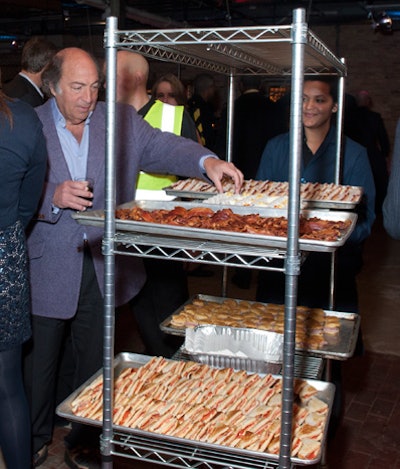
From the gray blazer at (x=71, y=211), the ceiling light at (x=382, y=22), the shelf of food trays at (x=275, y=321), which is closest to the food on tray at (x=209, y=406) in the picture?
the shelf of food trays at (x=275, y=321)

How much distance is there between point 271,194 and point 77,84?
3.25 ft

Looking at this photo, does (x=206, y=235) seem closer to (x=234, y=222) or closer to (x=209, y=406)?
(x=234, y=222)

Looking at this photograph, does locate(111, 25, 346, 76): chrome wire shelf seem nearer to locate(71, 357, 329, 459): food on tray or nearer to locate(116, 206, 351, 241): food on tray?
locate(116, 206, 351, 241): food on tray

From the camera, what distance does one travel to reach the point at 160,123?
3.42 meters

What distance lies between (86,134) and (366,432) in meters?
2.17

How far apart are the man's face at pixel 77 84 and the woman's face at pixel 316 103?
108 centimetres

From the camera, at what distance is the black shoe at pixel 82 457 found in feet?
10.0

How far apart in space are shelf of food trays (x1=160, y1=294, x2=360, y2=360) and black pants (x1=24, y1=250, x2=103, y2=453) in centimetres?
45

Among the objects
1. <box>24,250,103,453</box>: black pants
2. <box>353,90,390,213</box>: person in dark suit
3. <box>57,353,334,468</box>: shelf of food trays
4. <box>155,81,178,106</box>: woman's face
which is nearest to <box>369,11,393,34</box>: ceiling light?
<box>353,90,390,213</box>: person in dark suit

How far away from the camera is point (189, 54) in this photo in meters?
2.25

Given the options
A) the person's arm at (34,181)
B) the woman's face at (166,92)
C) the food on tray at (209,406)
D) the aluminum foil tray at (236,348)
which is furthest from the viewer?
the woman's face at (166,92)

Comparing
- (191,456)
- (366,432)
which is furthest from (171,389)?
(366,432)

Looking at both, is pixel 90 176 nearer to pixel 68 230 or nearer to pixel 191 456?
pixel 68 230

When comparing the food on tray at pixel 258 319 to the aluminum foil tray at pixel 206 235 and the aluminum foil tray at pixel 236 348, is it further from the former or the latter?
the aluminum foil tray at pixel 206 235
